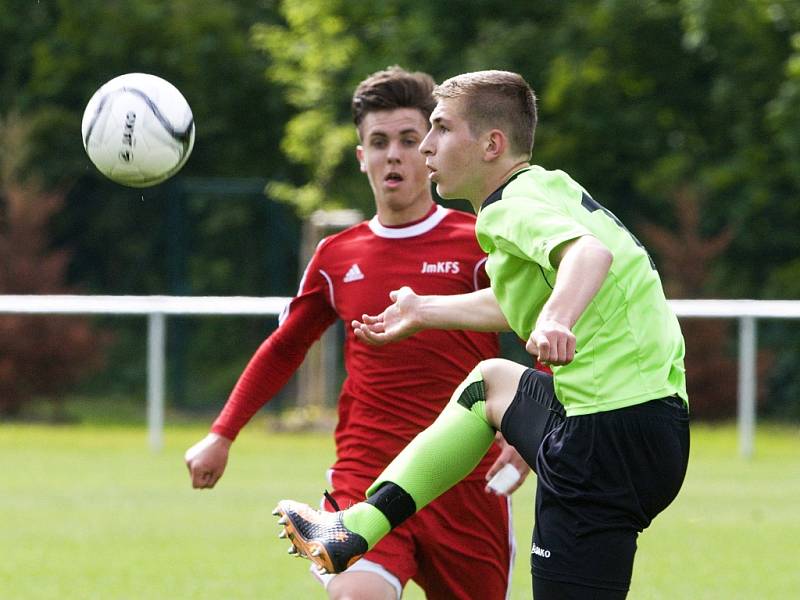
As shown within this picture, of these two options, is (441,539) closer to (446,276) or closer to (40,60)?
(446,276)

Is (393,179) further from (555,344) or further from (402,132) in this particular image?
(555,344)

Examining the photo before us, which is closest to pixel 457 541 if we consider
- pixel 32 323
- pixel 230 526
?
pixel 230 526

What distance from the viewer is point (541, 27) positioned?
2397cm

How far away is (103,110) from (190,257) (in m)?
15.5

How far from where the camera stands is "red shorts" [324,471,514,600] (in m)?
5.03

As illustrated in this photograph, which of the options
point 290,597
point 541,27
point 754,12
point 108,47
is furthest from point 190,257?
point 290,597

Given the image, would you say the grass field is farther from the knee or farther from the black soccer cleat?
the knee

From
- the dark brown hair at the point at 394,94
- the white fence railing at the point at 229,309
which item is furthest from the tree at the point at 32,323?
the dark brown hair at the point at 394,94

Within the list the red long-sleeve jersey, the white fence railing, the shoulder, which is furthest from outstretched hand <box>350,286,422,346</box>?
the white fence railing

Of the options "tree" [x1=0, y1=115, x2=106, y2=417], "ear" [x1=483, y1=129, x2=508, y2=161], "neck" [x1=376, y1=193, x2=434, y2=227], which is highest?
"ear" [x1=483, y1=129, x2=508, y2=161]

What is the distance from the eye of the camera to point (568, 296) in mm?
3629

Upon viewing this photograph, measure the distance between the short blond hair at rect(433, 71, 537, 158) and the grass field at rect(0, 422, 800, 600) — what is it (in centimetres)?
370

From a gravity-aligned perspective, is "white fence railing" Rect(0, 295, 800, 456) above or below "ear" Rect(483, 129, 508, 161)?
below

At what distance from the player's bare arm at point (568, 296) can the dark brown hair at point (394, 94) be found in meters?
1.74
